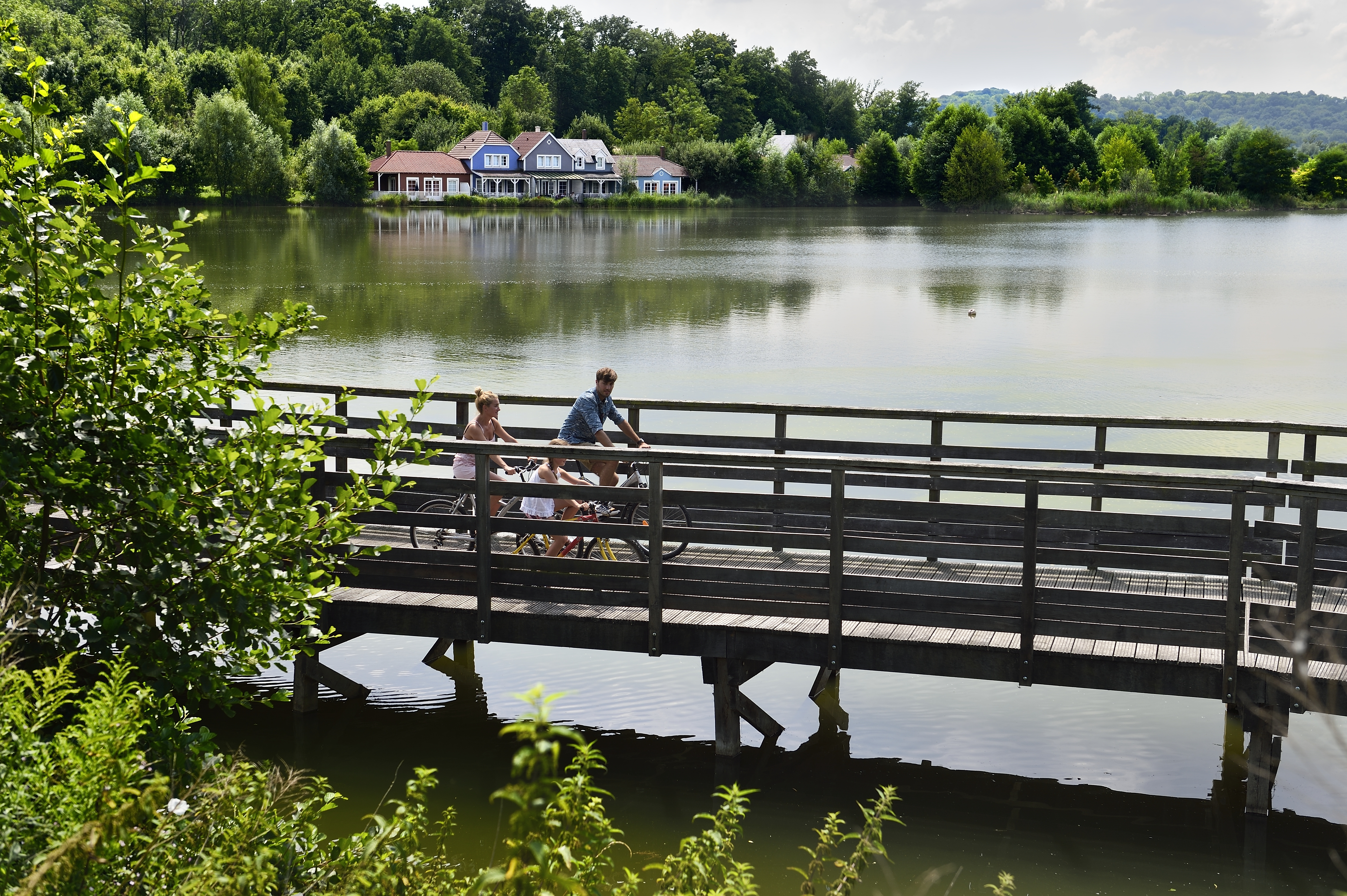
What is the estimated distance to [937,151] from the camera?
110 meters

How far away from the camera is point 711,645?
753 centimetres

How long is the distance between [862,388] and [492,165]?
319 ft

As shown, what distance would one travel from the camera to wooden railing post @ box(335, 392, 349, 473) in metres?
10.2

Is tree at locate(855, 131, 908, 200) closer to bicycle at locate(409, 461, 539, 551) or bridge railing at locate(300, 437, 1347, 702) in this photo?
bicycle at locate(409, 461, 539, 551)

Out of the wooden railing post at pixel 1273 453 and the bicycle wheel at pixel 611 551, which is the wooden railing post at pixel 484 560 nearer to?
the bicycle wheel at pixel 611 551

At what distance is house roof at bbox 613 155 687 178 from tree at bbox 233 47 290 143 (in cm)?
3505

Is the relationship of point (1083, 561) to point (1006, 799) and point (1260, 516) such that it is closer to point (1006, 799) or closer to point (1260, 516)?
point (1006, 799)

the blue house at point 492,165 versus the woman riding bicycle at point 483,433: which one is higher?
the blue house at point 492,165

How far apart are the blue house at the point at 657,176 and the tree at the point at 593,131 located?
47.3ft

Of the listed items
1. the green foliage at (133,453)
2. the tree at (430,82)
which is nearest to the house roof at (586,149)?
the tree at (430,82)

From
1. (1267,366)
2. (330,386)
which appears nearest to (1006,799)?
(330,386)

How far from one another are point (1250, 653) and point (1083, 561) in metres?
1.03

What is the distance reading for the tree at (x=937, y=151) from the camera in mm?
109938

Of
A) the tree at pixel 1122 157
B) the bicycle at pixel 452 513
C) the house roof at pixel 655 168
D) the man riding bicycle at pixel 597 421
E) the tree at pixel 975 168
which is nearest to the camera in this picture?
the man riding bicycle at pixel 597 421
